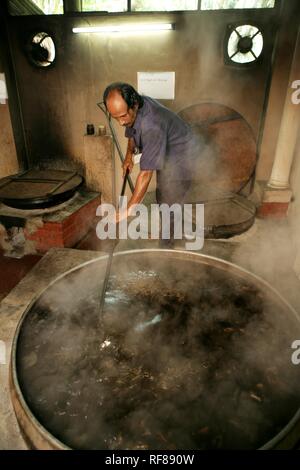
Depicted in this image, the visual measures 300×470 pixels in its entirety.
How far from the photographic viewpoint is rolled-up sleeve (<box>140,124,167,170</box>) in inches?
129

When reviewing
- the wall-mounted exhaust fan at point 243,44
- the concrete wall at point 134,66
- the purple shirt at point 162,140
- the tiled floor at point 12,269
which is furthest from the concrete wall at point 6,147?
the wall-mounted exhaust fan at point 243,44

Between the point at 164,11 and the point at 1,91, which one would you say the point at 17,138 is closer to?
the point at 1,91

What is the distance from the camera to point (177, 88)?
535cm

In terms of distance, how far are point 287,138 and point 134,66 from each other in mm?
2987

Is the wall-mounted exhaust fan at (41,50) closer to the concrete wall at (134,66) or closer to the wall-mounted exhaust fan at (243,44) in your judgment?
the concrete wall at (134,66)

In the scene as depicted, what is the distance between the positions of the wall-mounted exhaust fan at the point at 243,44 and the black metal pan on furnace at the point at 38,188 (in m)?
3.36

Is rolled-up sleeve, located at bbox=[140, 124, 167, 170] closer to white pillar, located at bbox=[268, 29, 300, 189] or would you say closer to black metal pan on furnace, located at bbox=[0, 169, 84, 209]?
black metal pan on furnace, located at bbox=[0, 169, 84, 209]

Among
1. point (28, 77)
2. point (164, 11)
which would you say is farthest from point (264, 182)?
point (28, 77)

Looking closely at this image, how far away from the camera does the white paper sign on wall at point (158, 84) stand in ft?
17.4

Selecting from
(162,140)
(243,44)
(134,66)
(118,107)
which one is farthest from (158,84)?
(118,107)

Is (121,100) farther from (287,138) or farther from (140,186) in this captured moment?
(287,138)

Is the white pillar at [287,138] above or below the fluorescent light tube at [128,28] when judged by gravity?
below

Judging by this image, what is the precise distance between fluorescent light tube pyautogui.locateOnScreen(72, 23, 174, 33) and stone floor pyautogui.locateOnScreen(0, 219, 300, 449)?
11.7 feet
